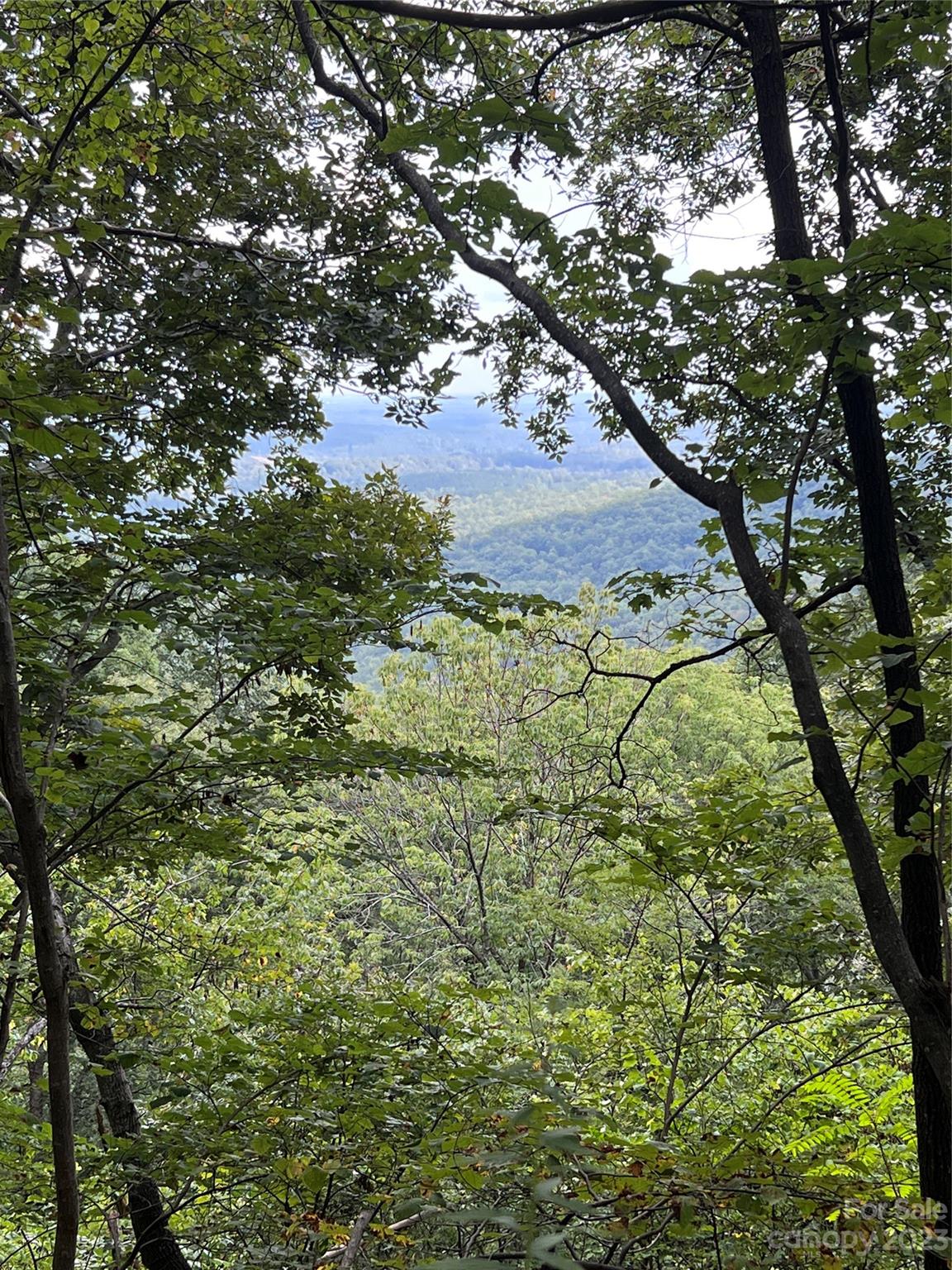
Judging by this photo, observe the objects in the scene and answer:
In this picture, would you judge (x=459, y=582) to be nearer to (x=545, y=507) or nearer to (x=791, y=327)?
(x=791, y=327)

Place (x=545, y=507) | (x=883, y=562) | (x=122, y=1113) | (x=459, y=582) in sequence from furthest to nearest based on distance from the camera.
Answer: (x=545, y=507) → (x=122, y=1113) → (x=459, y=582) → (x=883, y=562)

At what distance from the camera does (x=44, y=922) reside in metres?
1.29

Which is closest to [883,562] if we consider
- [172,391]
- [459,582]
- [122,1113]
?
[459,582]

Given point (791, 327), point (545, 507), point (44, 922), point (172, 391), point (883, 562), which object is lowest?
point (44, 922)

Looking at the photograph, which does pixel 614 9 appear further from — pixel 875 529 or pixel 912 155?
pixel 912 155

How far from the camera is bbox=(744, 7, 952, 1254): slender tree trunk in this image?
1.94 m

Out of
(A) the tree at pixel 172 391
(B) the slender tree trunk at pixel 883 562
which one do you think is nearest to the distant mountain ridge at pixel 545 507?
(A) the tree at pixel 172 391

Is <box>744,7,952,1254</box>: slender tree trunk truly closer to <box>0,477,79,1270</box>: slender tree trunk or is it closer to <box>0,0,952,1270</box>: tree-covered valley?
<box>0,0,952,1270</box>: tree-covered valley

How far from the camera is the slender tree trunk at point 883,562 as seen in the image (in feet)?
6.38

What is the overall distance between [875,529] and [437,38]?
2212mm

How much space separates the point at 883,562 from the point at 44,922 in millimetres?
2348

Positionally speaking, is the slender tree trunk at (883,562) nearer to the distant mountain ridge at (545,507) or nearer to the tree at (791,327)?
the tree at (791,327)

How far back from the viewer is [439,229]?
2209 mm

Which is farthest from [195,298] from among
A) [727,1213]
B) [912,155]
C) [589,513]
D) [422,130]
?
[589,513]
